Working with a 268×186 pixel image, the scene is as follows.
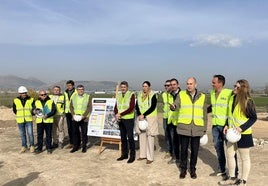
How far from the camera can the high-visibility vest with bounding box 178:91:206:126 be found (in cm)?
797

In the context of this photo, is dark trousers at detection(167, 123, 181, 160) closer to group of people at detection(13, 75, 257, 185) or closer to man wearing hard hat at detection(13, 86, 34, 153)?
group of people at detection(13, 75, 257, 185)

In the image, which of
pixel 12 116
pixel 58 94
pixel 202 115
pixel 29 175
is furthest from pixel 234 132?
pixel 12 116

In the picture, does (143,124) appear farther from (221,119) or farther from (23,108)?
(23,108)

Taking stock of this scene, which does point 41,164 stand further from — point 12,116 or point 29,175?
point 12,116

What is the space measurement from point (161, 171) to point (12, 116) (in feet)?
61.7

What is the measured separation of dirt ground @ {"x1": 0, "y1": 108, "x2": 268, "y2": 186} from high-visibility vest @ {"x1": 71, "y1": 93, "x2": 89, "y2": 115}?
124 centimetres

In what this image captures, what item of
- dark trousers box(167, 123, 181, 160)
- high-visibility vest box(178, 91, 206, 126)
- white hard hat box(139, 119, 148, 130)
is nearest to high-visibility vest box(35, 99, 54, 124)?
white hard hat box(139, 119, 148, 130)

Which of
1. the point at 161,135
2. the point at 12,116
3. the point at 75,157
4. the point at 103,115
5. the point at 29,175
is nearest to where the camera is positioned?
the point at 29,175

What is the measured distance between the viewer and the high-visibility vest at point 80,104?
449 inches

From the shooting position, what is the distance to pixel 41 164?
10156 mm

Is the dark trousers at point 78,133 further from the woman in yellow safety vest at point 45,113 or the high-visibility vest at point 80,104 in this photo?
the woman in yellow safety vest at point 45,113

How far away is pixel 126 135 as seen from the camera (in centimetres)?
1047

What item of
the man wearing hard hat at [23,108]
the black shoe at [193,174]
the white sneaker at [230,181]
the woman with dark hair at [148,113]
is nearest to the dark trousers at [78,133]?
the man wearing hard hat at [23,108]

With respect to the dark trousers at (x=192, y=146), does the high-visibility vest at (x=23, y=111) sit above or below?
above
